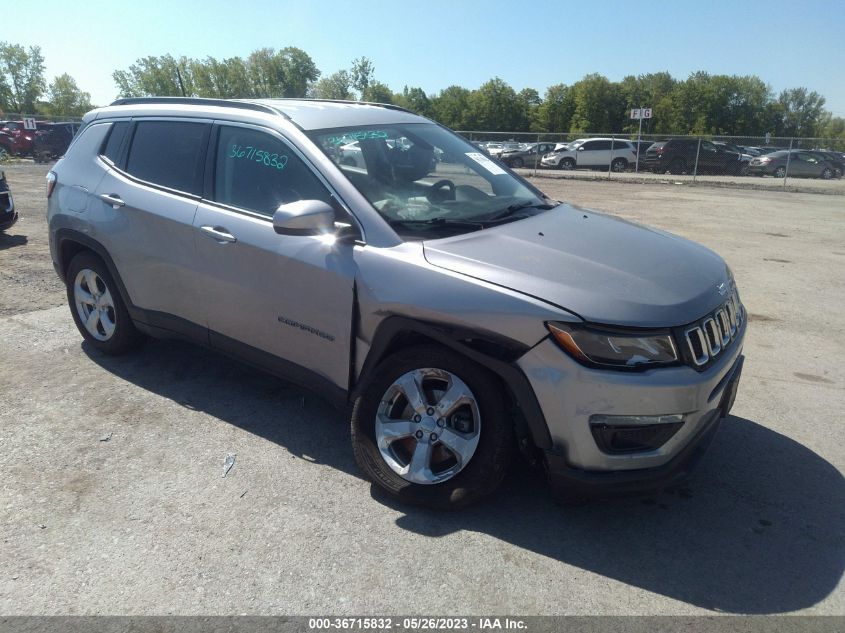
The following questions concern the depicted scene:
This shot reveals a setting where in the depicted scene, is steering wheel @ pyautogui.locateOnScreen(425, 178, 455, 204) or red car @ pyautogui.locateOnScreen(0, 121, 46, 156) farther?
red car @ pyautogui.locateOnScreen(0, 121, 46, 156)

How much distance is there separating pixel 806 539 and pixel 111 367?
448cm

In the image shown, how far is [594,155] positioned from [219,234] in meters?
31.6

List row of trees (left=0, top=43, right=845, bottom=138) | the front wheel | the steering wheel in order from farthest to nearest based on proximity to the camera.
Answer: row of trees (left=0, top=43, right=845, bottom=138) < the front wheel < the steering wheel

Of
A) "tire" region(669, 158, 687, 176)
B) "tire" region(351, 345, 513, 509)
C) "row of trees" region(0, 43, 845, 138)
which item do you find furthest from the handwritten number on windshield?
"row of trees" region(0, 43, 845, 138)

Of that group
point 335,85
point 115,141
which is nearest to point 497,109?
point 335,85

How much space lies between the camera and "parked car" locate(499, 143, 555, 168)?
33.7m

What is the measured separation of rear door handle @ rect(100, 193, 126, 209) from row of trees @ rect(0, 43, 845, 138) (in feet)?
221

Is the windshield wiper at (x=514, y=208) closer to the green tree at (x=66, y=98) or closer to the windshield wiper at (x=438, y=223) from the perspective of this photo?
the windshield wiper at (x=438, y=223)

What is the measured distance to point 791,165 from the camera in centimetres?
2852

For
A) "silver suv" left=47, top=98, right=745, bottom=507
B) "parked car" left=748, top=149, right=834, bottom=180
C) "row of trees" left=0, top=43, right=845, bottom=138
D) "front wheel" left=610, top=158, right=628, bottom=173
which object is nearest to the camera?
"silver suv" left=47, top=98, right=745, bottom=507

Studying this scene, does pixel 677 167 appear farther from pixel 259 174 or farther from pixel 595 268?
pixel 595 268

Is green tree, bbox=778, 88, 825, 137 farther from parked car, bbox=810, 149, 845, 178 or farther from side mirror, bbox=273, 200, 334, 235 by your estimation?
side mirror, bbox=273, 200, 334, 235

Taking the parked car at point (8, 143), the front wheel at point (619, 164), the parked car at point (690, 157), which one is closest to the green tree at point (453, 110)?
the front wheel at point (619, 164)

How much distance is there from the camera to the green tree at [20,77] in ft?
314
